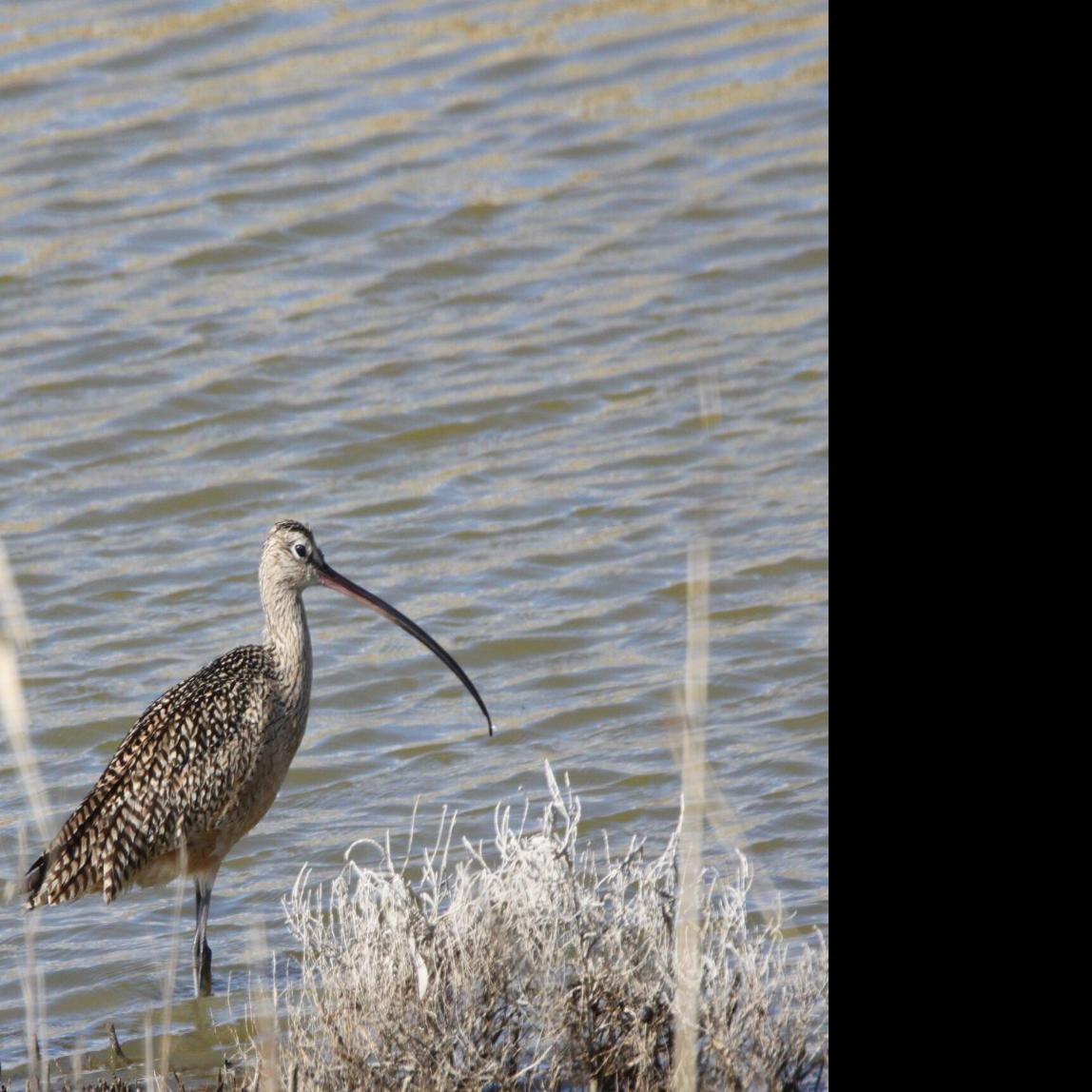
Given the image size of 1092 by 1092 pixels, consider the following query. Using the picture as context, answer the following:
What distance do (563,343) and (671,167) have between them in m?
1.68

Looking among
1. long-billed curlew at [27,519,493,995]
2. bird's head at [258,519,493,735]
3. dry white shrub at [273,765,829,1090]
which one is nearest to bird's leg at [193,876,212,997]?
long-billed curlew at [27,519,493,995]

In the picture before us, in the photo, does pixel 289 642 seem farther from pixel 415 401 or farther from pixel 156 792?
pixel 415 401

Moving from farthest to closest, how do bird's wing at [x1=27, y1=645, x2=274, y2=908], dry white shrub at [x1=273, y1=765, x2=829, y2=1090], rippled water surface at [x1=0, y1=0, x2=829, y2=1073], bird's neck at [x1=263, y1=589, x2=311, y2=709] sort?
rippled water surface at [x1=0, y1=0, x2=829, y2=1073] < bird's neck at [x1=263, y1=589, x2=311, y2=709] < bird's wing at [x1=27, y1=645, x2=274, y2=908] < dry white shrub at [x1=273, y1=765, x2=829, y2=1090]

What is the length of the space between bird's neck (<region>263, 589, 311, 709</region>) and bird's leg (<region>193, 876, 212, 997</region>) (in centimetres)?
53

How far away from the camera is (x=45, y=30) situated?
11.4 metres

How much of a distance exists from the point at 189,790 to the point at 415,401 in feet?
11.5

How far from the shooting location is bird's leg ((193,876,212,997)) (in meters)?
5.16

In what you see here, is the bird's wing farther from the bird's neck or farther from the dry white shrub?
A: the dry white shrub

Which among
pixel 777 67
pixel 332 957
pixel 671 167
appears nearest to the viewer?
pixel 332 957

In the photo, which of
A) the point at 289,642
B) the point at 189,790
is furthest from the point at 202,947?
the point at 289,642
